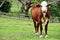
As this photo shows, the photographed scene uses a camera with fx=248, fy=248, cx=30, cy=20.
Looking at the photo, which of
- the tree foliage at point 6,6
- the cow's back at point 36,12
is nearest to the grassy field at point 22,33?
the cow's back at point 36,12

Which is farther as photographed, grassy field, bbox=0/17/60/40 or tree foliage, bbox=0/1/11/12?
tree foliage, bbox=0/1/11/12

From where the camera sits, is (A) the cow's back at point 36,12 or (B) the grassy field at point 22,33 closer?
(B) the grassy field at point 22,33

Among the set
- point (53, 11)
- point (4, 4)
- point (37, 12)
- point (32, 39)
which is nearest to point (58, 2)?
point (53, 11)

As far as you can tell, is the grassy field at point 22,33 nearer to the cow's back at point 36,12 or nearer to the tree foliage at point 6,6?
the cow's back at point 36,12

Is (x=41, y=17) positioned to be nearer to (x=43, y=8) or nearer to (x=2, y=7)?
(x=43, y=8)

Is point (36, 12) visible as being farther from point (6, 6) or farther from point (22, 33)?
point (6, 6)

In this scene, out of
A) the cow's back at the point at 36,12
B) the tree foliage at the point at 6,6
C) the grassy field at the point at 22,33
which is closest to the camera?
the grassy field at the point at 22,33

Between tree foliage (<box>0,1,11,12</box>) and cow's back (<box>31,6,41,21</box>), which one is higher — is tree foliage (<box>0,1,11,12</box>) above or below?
below

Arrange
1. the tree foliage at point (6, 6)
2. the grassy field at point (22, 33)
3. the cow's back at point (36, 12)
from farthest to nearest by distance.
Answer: the tree foliage at point (6, 6), the cow's back at point (36, 12), the grassy field at point (22, 33)

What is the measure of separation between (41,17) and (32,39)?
1.50m

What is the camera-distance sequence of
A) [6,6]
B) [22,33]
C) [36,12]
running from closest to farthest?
[36,12]
[22,33]
[6,6]

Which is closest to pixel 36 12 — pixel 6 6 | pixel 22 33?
pixel 22 33

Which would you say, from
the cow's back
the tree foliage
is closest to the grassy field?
the cow's back

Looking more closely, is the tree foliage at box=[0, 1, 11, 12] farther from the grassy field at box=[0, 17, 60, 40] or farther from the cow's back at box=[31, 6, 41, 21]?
the cow's back at box=[31, 6, 41, 21]
